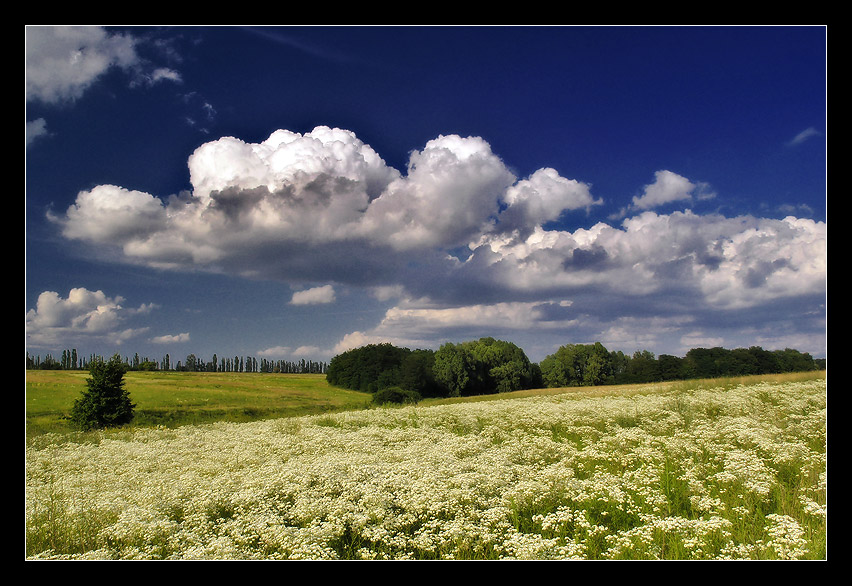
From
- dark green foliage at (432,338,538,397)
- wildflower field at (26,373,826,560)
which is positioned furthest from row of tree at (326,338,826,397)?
wildflower field at (26,373,826,560)

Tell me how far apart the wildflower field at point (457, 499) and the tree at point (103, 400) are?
13.6 metres

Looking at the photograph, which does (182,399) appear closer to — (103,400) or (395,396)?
(103,400)

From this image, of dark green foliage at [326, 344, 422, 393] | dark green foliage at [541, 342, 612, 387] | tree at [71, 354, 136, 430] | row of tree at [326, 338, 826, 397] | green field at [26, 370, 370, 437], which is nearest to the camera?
tree at [71, 354, 136, 430]

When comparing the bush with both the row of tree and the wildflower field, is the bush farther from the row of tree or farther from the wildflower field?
the wildflower field

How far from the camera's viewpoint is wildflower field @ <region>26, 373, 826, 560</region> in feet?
17.3

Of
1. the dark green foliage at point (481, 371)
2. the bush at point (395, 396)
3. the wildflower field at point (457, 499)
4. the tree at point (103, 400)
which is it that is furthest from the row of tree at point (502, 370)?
the wildflower field at point (457, 499)

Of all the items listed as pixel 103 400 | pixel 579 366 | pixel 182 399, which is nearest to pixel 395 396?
pixel 182 399

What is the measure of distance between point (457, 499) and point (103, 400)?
2492 cm

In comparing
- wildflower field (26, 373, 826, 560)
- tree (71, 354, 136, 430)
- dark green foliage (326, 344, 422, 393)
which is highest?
wildflower field (26, 373, 826, 560)

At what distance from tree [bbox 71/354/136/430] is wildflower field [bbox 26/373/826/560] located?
13.6 m
